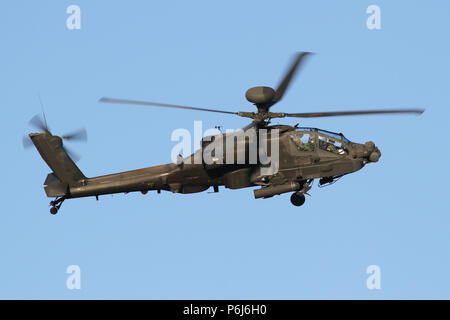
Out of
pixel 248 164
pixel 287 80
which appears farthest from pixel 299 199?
pixel 287 80

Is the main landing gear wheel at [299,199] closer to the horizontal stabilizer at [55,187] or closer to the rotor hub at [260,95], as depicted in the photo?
the rotor hub at [260,95]

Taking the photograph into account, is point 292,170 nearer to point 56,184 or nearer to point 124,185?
point 124,185

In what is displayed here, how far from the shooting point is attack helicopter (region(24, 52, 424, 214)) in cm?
3088

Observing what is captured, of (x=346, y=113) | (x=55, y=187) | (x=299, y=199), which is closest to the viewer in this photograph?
(x=346, y=113)

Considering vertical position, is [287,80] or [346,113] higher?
[287,80]

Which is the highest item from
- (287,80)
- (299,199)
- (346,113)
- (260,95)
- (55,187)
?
(287,80)

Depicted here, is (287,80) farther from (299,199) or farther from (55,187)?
(55,187)

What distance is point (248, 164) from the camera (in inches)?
1232

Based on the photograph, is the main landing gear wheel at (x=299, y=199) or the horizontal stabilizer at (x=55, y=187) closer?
the main landing gear wheel at (x=299, y=199)

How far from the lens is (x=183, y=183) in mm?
31625

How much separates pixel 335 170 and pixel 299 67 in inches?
169

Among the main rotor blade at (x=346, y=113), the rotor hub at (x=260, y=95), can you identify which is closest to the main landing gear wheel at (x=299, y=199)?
the main rotor blade at (x=346, y=113)

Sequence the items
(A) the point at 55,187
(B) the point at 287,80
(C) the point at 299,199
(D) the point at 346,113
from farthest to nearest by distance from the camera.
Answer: (A) the point at 55,187 → (C) the point at 299,199 → (B) the point at 287,80 → (D) the point at 346,113

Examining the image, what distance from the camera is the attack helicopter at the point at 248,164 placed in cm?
3088
